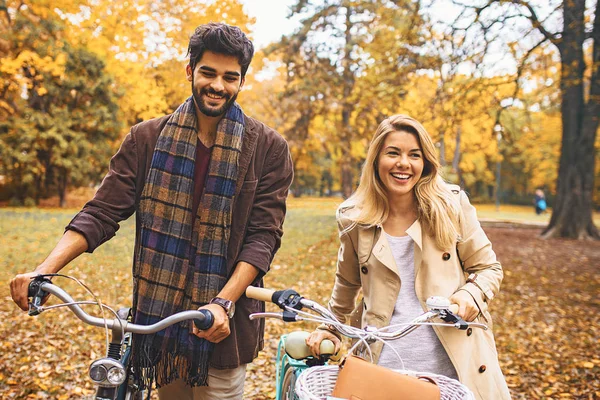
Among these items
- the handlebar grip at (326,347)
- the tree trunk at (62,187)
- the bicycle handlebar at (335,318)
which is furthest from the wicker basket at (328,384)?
the tree trunk at (62,187)

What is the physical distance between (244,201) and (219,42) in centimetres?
70

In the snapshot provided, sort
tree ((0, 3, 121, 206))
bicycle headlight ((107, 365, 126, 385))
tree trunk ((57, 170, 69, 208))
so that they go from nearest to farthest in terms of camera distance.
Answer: bicycle headlight ((107, 365, 126, 385)), tree ((0, 3, 121, 206)), tree trunk ((57, 170, 69, 208))

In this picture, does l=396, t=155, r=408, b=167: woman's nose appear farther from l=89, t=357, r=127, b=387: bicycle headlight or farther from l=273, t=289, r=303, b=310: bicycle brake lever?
l=89, t=357, r=127, b=387: bicycle headlight

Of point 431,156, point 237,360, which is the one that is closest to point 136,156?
point 237,360

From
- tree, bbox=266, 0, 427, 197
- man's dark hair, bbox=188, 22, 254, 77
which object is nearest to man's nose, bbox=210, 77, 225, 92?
man's dark hair, bbox=188, 22, 254, 77

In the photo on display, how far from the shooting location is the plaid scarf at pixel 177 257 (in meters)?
2.25

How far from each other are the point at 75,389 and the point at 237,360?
3272mm

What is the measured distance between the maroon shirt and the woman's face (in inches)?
32.9

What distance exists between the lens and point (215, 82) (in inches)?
89.9

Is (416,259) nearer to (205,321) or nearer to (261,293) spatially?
(261,293)

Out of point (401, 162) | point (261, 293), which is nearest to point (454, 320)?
point (261, 293)

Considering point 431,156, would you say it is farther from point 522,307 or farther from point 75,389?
point 522,307

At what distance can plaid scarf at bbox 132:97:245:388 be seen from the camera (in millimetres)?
2248

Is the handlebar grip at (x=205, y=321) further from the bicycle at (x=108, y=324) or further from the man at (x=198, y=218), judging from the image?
the man at (x=198, y=218)
